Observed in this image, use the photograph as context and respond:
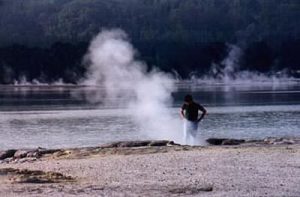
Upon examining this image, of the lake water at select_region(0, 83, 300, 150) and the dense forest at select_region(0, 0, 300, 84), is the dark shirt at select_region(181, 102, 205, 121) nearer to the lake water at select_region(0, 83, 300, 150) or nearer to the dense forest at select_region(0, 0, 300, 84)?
the lake water at select_region(0, 83, 300, 150)

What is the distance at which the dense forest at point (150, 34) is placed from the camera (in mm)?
104688

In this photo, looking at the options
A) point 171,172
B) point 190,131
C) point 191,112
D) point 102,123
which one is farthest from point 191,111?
point 102,123

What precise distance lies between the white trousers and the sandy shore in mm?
2232

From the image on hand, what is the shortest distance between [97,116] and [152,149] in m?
24.8

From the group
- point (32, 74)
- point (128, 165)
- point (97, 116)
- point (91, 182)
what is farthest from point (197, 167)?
point (32, 74)

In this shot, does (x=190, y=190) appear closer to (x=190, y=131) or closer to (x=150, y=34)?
(x=190, y=131)

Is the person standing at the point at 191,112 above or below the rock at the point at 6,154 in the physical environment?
above

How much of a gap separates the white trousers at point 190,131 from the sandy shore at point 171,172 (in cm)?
223

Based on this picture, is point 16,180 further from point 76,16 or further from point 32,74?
point 76,16

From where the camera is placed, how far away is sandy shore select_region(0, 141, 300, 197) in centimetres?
1345

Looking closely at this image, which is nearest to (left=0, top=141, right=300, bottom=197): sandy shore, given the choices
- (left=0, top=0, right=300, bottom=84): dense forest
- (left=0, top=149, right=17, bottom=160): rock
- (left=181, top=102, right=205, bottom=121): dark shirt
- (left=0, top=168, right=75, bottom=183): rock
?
(left=0, top=168, right=75, bottom=183): rock

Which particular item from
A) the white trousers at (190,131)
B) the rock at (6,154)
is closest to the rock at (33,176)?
the rock at (6,154)

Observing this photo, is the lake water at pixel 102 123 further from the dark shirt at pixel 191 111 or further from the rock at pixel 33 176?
the rock at pixel 33 176

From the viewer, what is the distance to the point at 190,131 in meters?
24.1
